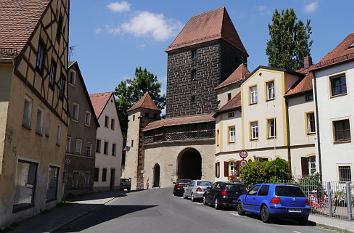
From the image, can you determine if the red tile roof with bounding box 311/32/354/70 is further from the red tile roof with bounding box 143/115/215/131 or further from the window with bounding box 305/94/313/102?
the red tile roof with bounding box 143/115/215/131

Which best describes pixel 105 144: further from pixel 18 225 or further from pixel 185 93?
pixel 18 225

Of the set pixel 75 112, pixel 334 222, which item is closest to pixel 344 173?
pixel 334 222

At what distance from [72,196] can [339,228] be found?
21277mm

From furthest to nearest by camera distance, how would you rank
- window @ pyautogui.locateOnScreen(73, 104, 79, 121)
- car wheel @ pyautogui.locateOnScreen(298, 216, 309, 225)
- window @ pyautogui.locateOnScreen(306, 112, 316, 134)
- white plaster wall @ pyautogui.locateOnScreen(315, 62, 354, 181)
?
window @ pyautogui.locateOnScreen(73, 104, 79, 121) < window @ pyautogui.locateOnScreen(306, 112, 316, 134) < white plaster wall @ pyautogui.locateOnScreen(315, 62, 354, 181) < car wheel @ pyautogui.locateOnScreen(298, 216, 309, 225)

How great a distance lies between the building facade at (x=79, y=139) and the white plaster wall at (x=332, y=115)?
19.3 m

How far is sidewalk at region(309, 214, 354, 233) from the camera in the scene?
1175cm

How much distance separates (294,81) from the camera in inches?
1095

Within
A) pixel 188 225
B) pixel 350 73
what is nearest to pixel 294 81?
pixel 350 73

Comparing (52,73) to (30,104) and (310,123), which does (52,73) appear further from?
(310,123)

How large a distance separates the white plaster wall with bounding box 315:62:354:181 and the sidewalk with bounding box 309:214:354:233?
718cm

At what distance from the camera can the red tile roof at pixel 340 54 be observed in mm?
21200

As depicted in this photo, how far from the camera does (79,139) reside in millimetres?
30438

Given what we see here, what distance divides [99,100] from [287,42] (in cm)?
2456

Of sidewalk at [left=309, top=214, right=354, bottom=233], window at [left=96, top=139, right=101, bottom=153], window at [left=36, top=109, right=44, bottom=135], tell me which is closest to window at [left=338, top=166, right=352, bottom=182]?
sidewalk at [left=309, top=214, right=354, bottom=233]
